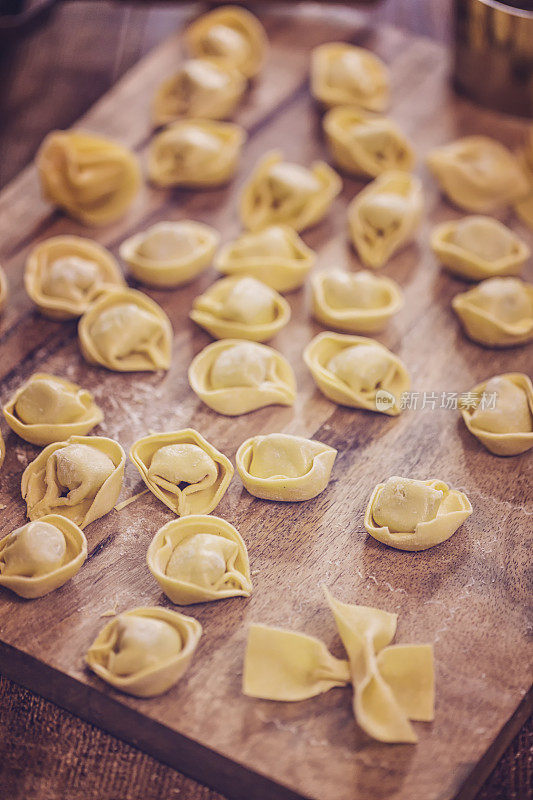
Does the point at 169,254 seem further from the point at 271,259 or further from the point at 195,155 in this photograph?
the point at 195,155

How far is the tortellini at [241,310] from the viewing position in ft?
6.40

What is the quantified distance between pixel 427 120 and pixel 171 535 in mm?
1557

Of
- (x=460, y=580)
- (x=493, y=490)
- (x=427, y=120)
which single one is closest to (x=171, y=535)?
(x=460, y=580)

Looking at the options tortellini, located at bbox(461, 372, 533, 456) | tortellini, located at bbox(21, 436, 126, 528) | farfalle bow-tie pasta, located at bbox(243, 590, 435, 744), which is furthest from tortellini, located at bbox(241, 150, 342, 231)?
farfalle bow-tie pasta, located at bbox(243, 590, 435, 744)

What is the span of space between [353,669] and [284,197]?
1254 millimetres

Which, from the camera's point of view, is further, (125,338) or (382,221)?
(382,221)

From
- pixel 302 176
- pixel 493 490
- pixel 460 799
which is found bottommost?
pixel 460 799

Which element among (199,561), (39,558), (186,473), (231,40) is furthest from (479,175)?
(39,558)

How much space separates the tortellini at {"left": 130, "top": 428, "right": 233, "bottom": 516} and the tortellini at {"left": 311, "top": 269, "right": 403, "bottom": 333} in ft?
1.59

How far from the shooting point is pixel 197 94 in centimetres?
245

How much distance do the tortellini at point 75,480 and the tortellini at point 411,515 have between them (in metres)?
0.50

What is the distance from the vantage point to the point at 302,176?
2248 millimetres

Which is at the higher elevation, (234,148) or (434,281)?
(234,148)

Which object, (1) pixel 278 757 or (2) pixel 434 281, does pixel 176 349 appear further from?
(1) pixel 278 757
